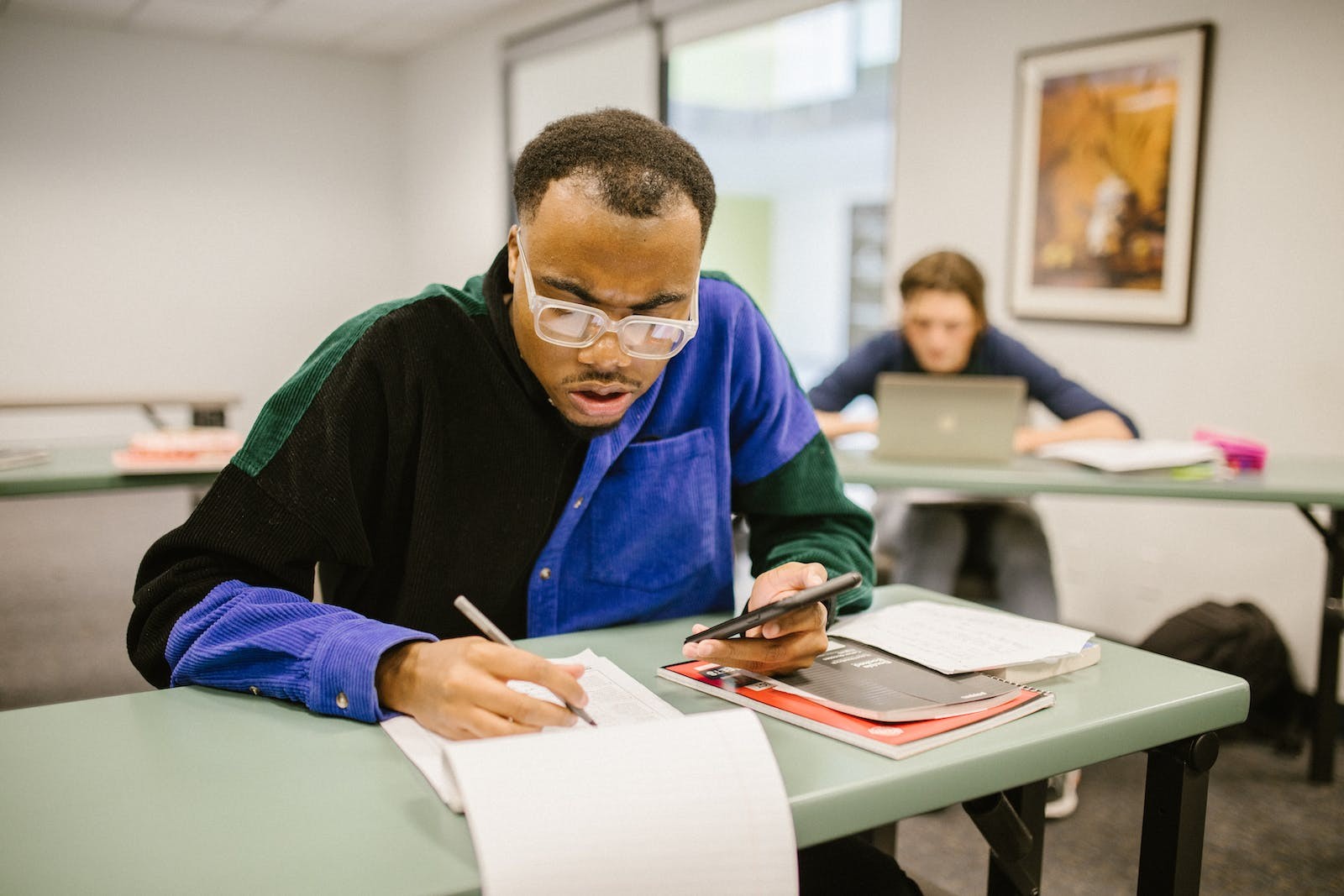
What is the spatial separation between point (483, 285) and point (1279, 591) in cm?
277

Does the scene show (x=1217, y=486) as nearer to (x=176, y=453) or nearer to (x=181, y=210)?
(x=176, y=453)

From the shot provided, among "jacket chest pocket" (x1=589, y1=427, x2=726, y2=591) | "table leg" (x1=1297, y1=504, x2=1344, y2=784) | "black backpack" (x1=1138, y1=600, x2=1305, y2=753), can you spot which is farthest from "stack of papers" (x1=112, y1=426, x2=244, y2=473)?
"table leg" (x1=1297, y1=504, x2=1344, y2=784)

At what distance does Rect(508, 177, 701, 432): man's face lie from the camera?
109cm

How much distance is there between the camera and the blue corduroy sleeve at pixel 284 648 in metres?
0.97

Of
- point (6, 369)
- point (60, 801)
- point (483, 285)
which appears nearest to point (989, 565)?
point (483, 285)

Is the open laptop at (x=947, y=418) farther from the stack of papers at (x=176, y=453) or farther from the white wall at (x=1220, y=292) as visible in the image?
the stack of papers at (x=176, y=453)

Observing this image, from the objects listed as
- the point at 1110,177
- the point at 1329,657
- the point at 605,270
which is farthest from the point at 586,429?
the point at 1110,177

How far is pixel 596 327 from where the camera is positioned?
113 centimetres

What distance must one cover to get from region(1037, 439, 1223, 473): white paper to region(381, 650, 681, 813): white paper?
5.94ft

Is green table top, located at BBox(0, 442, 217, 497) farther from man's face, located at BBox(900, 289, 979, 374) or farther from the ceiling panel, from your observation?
the ceiling panel

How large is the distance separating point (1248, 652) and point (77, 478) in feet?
9.60

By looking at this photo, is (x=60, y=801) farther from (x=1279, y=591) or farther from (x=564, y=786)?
(x=1279, y=591)

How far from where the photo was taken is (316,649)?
39.2 inches

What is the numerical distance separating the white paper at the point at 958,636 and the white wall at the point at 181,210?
6293mm
